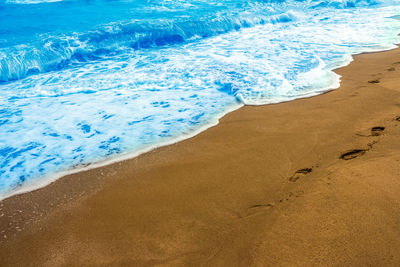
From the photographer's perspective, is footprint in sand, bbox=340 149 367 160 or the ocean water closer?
footprint in sand, bbox=340 149 367 160

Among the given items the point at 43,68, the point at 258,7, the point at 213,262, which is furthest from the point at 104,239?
the point at 258,7

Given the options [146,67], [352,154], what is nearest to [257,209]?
→ [352,154]

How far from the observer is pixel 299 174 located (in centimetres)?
345

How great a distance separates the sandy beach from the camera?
101 inches

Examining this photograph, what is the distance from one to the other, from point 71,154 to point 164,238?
7.63 feet

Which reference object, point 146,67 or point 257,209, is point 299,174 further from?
point 146,67

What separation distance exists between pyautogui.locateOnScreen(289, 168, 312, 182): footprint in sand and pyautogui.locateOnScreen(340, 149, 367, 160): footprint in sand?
50cm

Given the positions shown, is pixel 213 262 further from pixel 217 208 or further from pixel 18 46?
pixel 18 46

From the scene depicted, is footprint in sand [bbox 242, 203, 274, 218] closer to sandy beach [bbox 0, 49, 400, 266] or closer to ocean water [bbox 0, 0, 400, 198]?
sandy beach [bbox 0, 49, 400, 266]

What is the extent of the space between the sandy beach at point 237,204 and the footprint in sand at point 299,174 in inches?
0.8

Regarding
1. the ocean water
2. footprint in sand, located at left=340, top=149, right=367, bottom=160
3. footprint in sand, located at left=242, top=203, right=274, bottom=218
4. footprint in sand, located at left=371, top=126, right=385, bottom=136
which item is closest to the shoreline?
the ocean water

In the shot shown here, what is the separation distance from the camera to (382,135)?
13.0 ft

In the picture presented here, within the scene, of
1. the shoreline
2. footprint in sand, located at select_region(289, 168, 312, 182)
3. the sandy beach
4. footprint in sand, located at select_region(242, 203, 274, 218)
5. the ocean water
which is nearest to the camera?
the sandy beach

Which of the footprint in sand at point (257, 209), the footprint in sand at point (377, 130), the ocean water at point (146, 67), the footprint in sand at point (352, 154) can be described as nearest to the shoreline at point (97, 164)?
the ocean water at point (146, 67)
